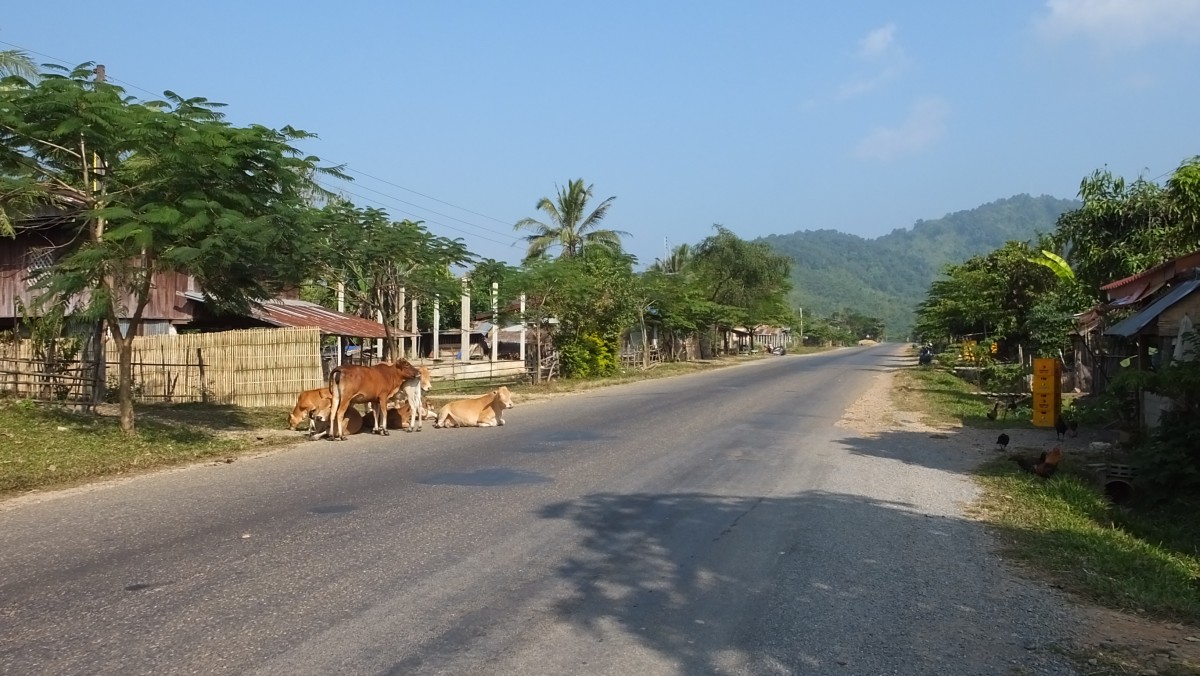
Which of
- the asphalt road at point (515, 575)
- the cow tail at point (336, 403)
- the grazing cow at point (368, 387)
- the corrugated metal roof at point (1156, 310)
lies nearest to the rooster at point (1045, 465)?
the asphalt road at point (515, 575)

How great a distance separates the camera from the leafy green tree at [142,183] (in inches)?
463

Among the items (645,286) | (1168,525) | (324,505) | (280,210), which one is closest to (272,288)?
(280,210)

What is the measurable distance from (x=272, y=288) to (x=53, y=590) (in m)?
10.3

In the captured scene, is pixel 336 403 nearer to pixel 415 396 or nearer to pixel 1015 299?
pixel 415 396

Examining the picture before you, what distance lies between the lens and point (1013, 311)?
110ft

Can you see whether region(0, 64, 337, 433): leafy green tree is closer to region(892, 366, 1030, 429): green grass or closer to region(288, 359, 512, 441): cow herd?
region(288, 359, 512, 441): cow herd

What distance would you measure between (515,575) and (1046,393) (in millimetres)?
14229

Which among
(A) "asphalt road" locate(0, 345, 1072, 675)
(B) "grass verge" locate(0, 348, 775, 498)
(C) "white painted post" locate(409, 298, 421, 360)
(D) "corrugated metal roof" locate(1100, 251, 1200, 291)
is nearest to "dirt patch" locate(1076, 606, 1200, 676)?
(A) "asphalt road" locate(0, 345, 1072, 675)

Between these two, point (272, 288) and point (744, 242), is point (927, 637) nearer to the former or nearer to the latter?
point (272, 288)

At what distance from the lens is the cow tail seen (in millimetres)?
14328

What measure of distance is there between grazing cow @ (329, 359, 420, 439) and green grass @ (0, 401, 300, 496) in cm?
95

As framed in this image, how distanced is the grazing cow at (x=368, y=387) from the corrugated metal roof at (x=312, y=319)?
8158 mm

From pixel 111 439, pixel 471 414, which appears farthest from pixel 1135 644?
pixel 111 439

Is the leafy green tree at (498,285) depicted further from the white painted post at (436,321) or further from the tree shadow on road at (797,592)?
the tree shadow on road at (797,592)
